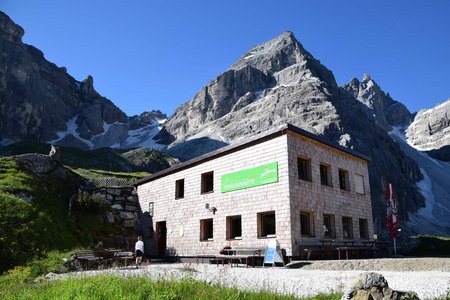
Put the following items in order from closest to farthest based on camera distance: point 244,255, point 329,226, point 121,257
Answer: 1. point 244,255
2. point 121,257
3. point 329,226

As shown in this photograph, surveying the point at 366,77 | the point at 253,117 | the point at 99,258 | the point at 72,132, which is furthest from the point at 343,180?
the point at 366,77

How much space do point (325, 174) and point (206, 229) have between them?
7.62 metres

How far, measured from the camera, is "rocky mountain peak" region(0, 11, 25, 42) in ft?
401

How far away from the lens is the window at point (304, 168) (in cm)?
1907

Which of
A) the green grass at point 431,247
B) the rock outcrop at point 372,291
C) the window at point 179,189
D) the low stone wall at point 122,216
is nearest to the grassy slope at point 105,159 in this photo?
the low stone wall at point 122,216

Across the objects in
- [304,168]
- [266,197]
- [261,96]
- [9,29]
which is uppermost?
[9,29]

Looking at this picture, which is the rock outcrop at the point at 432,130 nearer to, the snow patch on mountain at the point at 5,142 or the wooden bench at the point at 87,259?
the snow patch on mountain at the point at 5,142

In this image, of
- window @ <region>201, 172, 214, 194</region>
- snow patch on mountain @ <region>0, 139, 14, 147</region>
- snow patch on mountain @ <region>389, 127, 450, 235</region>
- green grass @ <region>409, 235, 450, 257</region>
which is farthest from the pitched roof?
snow patch on mountain @ <region>0, 139, 14, 147</region>

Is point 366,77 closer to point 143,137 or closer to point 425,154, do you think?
point 425,154

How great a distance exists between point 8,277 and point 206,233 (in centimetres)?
1095

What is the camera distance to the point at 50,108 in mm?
136875

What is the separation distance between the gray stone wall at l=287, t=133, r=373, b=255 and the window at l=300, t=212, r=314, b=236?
0.61ft

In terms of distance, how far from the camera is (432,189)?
112 metres

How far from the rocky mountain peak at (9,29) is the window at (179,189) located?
12669 cm
